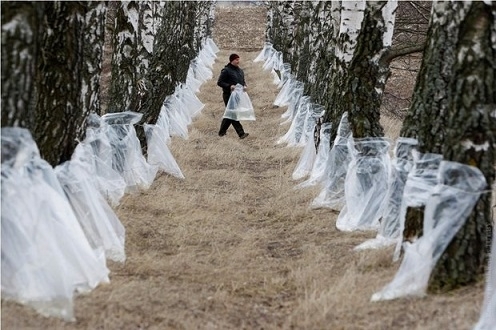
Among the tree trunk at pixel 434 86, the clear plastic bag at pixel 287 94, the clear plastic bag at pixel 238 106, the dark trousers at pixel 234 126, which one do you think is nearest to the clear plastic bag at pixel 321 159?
the tree trunk at pixel 434 86

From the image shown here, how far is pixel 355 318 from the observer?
14.4 feet

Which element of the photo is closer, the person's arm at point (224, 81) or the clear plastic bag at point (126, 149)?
the clear plastic bag at point (126, 149)

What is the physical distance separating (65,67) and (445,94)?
3.19 meters

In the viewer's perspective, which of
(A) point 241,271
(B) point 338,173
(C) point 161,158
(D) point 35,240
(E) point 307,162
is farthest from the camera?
(E) point 307,162

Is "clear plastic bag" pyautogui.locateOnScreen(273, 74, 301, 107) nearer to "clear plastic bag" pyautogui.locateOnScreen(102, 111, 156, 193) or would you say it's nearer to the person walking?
the person walking

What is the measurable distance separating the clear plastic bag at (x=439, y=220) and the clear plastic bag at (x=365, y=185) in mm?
1933

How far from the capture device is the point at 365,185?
22.8ft

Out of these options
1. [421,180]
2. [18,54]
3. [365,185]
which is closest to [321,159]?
[365,185]

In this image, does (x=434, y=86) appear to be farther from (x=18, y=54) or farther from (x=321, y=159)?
(x=18, y=54)

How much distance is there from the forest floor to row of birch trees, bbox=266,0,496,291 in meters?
0.35

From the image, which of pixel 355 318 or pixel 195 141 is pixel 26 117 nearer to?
pixel 355 318

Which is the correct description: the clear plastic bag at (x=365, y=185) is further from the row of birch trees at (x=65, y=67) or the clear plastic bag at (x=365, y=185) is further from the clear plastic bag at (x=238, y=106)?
the clear plastic bag at (x=238, y=106)

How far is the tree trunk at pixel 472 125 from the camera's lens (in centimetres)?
445

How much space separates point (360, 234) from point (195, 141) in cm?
660
